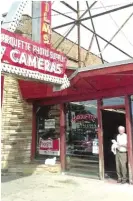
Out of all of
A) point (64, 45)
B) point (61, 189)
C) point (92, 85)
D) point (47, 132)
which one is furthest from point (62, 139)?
point (64, 45)

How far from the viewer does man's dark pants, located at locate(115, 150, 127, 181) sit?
8.95 metres

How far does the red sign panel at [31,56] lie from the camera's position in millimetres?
7145

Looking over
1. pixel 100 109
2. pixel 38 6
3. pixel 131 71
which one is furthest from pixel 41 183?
pixel 38 6

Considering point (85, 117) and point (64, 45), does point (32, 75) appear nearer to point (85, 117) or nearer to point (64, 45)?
point (85, 117)

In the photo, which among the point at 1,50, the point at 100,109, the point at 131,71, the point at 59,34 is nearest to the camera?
the point at 1,50

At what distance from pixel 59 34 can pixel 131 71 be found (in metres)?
8.61

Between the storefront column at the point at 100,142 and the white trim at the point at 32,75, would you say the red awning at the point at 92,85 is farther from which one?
the white trim at the point at 32,75

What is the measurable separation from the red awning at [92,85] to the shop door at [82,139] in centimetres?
39

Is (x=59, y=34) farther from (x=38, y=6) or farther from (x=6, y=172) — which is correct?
(x=6, y=172)

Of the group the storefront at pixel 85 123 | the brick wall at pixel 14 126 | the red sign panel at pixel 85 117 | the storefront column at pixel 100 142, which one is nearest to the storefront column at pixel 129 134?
the storefront at pixel 85 123

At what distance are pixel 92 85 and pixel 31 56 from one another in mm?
2602

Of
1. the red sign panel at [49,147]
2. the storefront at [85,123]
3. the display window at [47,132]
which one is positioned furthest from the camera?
the display window at [47,132]

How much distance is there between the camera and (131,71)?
8102 mm

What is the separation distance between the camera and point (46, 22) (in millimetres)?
9422
